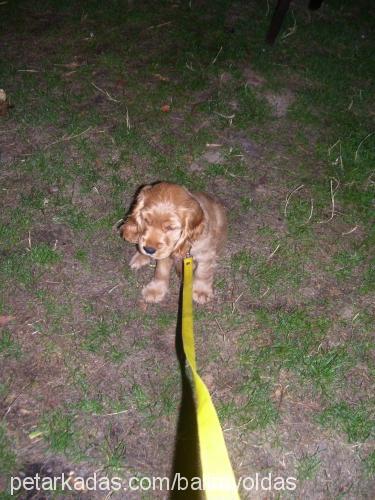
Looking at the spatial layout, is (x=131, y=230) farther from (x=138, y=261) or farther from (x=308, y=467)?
(x=308, y=467)

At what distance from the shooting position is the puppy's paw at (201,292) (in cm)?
418

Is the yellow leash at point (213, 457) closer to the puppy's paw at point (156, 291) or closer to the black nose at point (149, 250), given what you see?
the black nose at point (149, 250)

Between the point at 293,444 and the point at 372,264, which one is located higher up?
the point at 372,264

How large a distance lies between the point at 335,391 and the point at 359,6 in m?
8.05

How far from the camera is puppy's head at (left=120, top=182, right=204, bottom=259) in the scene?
326cm

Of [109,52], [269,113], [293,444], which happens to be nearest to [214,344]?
[293,444]

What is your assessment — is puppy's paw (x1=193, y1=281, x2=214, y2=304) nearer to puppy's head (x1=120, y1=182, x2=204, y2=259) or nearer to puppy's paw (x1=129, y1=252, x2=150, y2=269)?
puppy's paw (x1=129, y1=252, x2=150, y2=269)

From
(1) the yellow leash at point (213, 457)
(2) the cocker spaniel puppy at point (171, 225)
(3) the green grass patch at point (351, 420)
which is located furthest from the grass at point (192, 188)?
(1) the yellow leash at point (213, 457)

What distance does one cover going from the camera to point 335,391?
3791mm

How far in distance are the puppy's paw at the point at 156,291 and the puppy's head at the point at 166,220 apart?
0.75m

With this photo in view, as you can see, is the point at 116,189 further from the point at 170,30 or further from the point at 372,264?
the point at 170,30

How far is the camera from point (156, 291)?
163 inches

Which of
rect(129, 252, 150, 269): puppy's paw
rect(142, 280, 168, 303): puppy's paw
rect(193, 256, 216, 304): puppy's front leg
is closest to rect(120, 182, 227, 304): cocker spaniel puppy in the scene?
rect(193, 256, 216, 304): puppy's front leg

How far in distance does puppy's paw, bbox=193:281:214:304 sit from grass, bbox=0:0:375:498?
11cm
